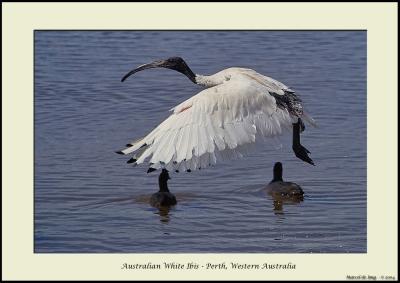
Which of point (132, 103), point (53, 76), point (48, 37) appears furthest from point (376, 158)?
point (48, 37)

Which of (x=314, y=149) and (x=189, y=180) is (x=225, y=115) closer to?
(x=189, y=180)

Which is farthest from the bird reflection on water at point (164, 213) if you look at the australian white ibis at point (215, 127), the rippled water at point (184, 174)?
the australian white ibis at point (215, 127)

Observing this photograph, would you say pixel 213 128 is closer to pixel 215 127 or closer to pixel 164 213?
pixel 215 127

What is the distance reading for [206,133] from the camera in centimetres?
1132

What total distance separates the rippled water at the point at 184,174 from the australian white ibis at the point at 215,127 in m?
1.17

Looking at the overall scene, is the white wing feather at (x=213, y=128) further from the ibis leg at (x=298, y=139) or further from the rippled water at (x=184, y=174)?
the rippled water at (x=184, y=174)

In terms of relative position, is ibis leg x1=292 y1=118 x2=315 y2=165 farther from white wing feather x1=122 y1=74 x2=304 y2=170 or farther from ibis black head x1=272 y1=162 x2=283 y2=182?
white wing feather x1=122 y1=74 x2=304 y2=170

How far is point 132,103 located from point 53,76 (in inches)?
88.1

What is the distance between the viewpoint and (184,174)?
14812 mm

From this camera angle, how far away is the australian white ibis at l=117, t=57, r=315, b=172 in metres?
11.1

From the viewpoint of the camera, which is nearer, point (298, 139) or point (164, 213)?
point (164, 213)

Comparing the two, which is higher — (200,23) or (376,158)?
(200,23)

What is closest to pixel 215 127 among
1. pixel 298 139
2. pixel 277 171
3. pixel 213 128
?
pixel 213 128

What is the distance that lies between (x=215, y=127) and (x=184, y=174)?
11.3 ft
